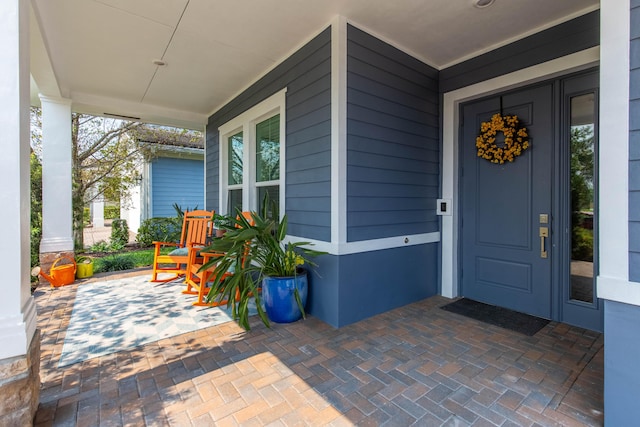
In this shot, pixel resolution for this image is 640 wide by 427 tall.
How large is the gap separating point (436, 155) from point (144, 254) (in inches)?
229

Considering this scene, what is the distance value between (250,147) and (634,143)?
396 cm

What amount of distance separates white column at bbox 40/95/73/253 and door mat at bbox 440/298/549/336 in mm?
5252

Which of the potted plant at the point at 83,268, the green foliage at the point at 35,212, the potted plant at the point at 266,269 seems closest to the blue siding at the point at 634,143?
the potted plant at the point at 266,269

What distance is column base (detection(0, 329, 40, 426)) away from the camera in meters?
1.44

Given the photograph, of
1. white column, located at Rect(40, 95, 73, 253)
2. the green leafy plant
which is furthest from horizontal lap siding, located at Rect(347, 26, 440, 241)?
the green leafy plant

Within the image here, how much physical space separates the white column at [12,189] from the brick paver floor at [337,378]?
608 mm

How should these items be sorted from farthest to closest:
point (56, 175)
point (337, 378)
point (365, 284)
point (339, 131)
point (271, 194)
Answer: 1. point (56, 175)
2. point (271, 194)
3. point (365, 284)
4. point (339, 131)
5. point (337, 378)

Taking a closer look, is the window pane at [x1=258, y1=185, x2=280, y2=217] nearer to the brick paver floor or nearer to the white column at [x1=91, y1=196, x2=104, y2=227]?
the brick paver floor

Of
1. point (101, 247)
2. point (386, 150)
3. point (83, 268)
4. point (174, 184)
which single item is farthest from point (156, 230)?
point (386, 150)

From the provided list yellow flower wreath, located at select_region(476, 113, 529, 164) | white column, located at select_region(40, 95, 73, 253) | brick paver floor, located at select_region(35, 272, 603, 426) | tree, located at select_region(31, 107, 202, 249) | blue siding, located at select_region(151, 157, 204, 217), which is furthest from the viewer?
blue siding, located at select_region(151, 157, 204, 217)

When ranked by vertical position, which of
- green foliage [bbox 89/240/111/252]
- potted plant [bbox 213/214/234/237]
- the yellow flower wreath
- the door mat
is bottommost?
the door mat

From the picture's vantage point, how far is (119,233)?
749cm

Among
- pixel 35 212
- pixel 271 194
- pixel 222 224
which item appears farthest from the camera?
pixel 35 212

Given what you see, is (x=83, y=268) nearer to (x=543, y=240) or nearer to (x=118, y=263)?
(x=118, y=263)
